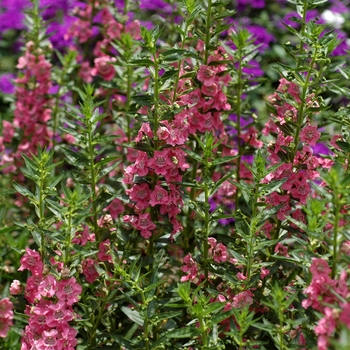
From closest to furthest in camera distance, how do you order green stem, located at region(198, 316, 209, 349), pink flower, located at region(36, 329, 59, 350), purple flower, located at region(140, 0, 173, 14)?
green stem, located at region(198, 316, 209, 349) < pink flower, located at region(36, 329, 59, 350) < purple flower, located at region(140, 0, 173, 14)

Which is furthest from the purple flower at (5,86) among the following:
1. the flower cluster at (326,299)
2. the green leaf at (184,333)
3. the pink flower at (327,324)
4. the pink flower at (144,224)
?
the pink flower at (327,324)

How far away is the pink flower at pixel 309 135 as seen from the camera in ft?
7.32

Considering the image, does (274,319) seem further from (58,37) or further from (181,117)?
(58,37)

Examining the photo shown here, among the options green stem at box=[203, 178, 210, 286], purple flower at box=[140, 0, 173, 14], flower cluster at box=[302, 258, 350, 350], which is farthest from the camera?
purple flower at box=[140, 0, 173, 14]

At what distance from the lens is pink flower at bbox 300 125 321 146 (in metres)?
2.23

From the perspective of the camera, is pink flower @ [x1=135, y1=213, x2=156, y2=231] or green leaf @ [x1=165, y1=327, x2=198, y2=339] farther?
pink flower @ [x1=135, y1=213, x2=156, y2=231]

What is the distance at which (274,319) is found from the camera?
2.18m

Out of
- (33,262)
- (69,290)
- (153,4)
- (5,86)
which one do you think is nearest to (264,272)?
(69,290)

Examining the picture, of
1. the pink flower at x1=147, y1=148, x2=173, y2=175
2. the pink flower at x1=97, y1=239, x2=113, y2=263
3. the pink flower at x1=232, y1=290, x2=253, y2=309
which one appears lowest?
the pink flower at x1=97, y1=239, x2=113, y2=263

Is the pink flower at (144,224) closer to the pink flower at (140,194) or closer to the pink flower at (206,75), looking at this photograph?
the pink flower at (140,194)

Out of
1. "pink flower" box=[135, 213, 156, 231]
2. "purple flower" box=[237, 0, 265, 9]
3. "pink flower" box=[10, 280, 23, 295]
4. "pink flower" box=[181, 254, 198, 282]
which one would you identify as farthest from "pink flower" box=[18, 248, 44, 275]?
"purple flower" box=[237, 0, 265, 9]

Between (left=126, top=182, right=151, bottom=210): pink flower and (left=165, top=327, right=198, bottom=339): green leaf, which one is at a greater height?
(left=126, top=182, right=151, bottom=210): pink flower

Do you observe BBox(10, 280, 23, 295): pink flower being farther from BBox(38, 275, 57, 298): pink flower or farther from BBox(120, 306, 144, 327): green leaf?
BBox(120, 306, 144, 327): green leaf

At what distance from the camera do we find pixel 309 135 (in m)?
2.25
